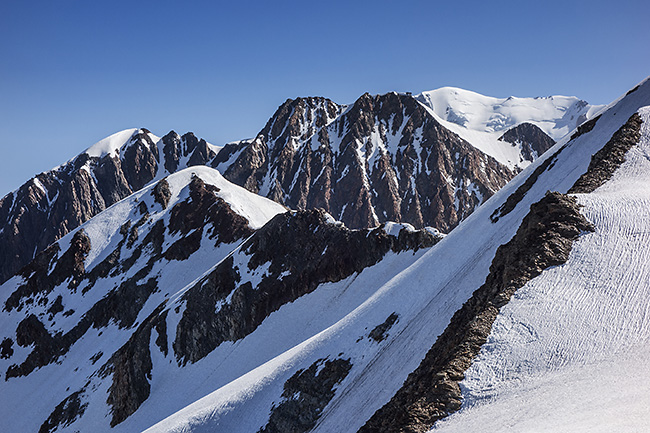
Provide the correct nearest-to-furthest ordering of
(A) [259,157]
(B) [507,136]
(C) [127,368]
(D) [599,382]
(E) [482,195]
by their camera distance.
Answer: (D) [599,382] < (C) [127,368] < (E) [482,195] < (A) [259,157] < (B) [507,136]

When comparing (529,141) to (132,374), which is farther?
(529,141)

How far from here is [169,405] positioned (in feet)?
183

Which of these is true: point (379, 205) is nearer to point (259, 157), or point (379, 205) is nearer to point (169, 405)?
point (259, 157)

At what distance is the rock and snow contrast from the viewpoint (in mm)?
20203

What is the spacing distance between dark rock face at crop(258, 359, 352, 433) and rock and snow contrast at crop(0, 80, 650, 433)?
0.14 m

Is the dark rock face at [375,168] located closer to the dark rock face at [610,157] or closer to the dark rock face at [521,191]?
the dark rock face at [521,191]

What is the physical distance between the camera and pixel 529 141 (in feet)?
645

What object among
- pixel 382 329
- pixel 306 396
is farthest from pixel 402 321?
pixel 306 396

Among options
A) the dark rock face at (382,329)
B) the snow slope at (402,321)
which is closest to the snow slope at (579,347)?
the snow slope at (402,321)

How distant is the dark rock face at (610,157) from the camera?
34969 millimetres

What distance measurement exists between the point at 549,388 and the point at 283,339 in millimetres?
40835

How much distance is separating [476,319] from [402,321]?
52.5 ft

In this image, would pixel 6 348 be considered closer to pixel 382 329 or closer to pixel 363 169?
pixel 382 329

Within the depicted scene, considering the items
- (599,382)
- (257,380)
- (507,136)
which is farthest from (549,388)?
(507,136)
